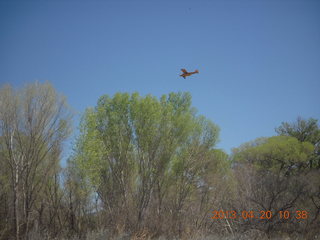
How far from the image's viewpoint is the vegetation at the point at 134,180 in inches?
516

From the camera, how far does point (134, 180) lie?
56.1ft

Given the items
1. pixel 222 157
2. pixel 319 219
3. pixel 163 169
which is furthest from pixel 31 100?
pixel 319 219

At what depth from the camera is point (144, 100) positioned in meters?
16.2

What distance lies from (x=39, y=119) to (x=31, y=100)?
106 cm

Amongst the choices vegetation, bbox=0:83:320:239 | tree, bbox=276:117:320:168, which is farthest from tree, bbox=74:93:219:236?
tree, bbox=276:117:320:168

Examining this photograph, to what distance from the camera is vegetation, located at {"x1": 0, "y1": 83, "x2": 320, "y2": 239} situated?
1312 centimetres

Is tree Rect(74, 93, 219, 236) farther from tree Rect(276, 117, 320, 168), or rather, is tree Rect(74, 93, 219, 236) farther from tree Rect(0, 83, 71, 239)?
tree Rect(276, 117, 320, 168)

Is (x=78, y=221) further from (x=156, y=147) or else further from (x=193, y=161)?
(x=193, y=161)
